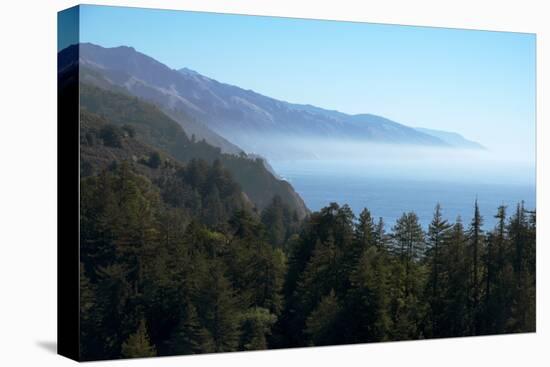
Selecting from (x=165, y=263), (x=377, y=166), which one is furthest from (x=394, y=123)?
(x=165, y=263)

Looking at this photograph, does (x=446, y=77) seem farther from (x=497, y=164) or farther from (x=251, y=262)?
(x=251, y=262)

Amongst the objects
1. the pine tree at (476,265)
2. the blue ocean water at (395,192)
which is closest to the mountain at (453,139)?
the blue ocean water at (395,192)

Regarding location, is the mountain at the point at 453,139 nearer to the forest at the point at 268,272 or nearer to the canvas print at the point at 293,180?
the canvas print at the point at 293,180

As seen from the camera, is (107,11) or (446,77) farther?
(446,77)

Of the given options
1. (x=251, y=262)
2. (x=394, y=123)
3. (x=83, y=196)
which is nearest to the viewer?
(x=83, y=196)

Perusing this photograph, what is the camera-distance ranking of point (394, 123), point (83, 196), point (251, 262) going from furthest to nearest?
point (394, 123) → point (251, 262) → point (83, 196)

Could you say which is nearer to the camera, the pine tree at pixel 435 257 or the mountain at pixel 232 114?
the mountain at pixel 232 114

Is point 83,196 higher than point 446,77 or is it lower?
lower
